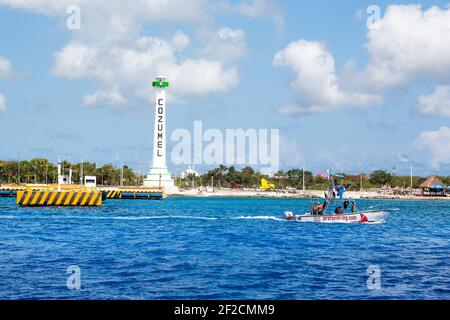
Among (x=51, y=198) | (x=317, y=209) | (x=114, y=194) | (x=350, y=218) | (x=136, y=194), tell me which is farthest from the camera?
(x=136, y=194)

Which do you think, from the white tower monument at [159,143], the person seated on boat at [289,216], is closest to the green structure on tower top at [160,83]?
the white tower monument at [159,143]

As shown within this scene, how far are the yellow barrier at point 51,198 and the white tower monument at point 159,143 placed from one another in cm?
6867

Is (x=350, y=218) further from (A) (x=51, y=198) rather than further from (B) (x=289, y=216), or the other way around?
(A) (x=51, y=198)

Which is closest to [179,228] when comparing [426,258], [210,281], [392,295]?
[426,258]

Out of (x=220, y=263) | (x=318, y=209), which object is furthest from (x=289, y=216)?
(x=220, y=263)

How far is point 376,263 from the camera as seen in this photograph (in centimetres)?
3200

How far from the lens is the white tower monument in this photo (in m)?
165

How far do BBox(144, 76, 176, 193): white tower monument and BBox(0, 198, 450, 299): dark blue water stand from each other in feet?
365

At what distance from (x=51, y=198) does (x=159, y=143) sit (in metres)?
73.4

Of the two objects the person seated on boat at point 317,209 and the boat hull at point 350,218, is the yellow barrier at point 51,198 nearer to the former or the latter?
the boat hull at point 350,218

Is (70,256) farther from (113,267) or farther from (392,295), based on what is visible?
(392,295)

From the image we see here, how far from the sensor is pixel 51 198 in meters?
93.5

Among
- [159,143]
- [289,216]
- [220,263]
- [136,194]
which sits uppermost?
[159,143]
